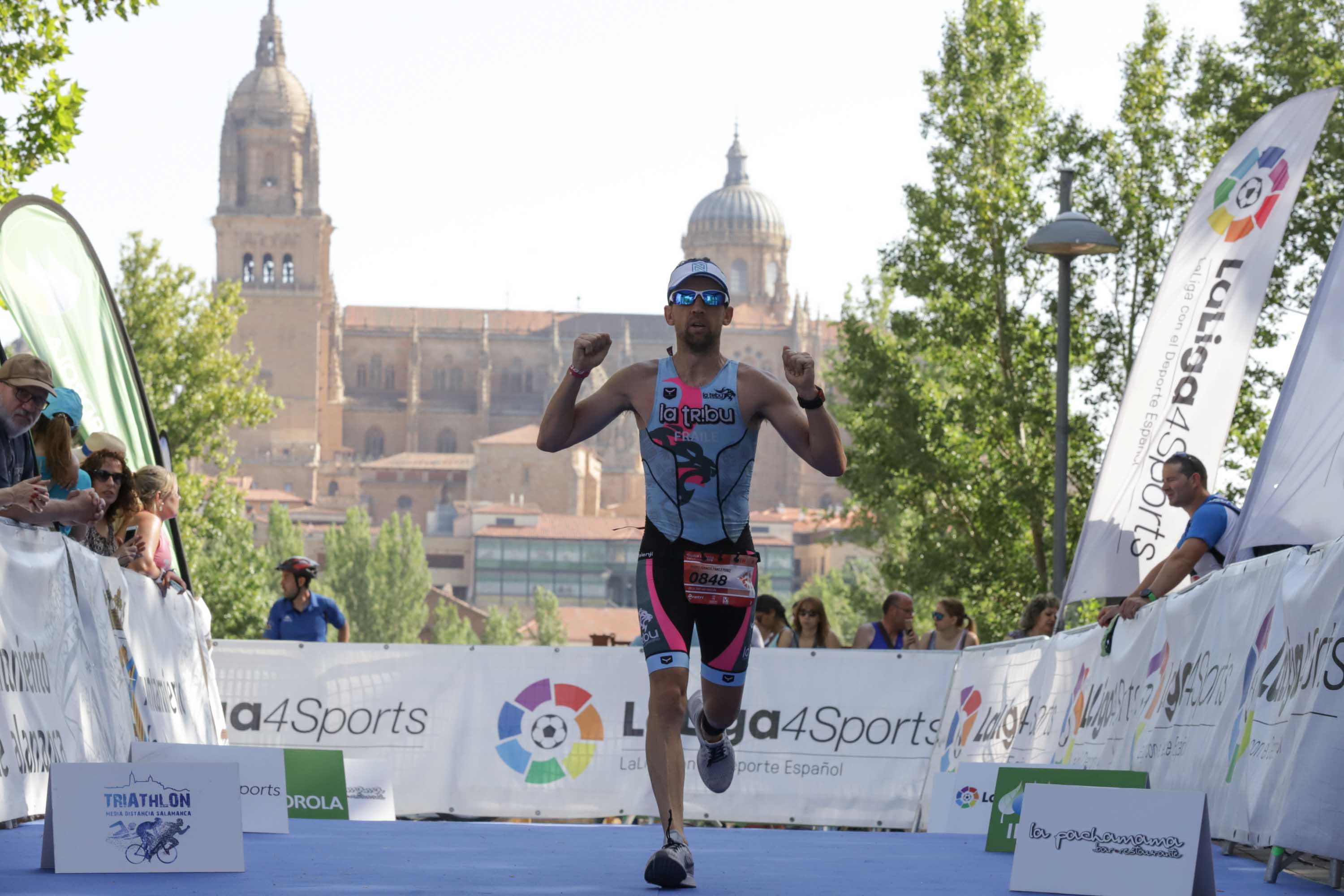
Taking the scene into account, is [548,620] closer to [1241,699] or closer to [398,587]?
[398,587]

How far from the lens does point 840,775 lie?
13.4 metres

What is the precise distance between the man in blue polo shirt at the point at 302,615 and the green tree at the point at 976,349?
1239cm

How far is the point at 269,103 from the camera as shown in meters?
150

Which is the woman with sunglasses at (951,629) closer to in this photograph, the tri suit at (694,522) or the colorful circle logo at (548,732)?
the colorful circle logo at (548,732)

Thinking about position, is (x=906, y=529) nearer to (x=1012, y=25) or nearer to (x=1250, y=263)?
(x=1012, y=25)

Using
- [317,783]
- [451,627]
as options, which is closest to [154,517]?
[317,783]

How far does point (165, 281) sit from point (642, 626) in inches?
1592

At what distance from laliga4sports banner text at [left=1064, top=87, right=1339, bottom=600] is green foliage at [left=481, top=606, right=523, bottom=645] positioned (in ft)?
301

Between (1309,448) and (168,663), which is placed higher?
(1309,448)

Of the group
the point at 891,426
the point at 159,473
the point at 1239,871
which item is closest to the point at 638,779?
the point at 159,473

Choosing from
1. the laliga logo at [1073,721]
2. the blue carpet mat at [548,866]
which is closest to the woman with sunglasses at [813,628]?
the laliga logo at [1073,721]

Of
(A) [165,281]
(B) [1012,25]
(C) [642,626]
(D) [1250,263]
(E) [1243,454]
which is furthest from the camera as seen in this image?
(A) [165,281]

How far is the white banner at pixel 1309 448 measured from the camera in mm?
7656

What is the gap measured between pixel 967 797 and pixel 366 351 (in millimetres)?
155593
